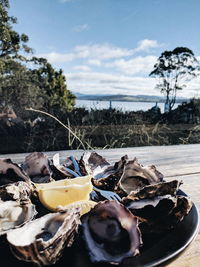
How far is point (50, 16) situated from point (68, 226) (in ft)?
32.7

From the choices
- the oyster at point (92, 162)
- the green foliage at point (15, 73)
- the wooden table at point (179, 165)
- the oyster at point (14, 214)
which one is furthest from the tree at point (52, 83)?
the oyster at point (14, 214)

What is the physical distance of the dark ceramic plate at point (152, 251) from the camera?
27 centimetres

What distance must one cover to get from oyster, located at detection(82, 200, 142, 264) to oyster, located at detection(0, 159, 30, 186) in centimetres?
17

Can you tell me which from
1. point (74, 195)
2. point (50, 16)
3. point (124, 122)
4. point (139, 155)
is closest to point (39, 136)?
point (124, 122)

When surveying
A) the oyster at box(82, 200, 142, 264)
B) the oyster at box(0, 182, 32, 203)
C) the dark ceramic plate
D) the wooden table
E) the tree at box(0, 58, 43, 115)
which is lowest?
the wooden table

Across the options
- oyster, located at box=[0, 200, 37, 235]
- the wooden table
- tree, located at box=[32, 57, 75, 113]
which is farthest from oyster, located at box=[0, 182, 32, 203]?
tree, located at box=[32, 57, 75, 113]

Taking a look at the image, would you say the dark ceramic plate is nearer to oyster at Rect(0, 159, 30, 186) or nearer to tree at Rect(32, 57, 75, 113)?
oyster at Rect(0, 159, 30, 186)

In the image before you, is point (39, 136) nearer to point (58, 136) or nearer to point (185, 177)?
point (58, 136)

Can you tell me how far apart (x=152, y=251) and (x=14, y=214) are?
0.20m

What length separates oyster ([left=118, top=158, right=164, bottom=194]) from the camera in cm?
49

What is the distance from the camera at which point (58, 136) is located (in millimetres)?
4496

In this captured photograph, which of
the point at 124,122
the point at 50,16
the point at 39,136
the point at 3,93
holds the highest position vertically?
the point at 50,16

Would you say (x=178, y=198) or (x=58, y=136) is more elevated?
(x=178, y=198)

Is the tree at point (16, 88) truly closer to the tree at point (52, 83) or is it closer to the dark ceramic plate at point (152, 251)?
the tree at point (52, 83)
